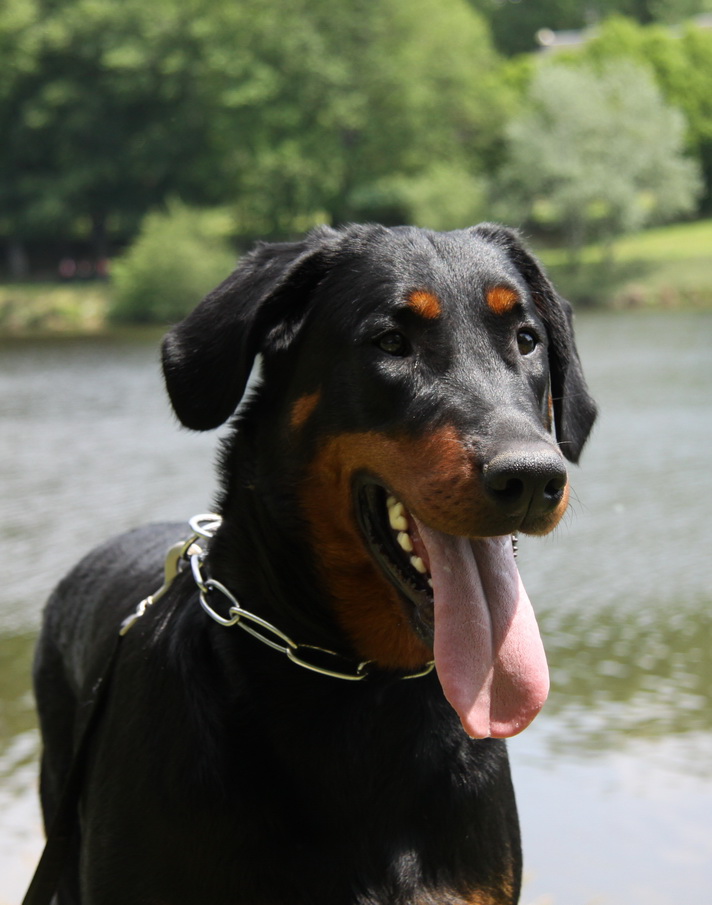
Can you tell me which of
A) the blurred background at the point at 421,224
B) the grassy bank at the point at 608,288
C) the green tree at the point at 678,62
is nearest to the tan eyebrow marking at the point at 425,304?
the blurred background at the point at 421,224

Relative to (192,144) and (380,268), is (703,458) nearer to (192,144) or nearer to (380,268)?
Result: (380,268)

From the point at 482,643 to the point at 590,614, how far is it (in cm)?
443

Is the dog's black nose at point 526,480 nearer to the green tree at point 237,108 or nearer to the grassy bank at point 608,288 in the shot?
the grassy bank at point 608,288

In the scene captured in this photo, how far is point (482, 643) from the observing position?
2.65 meters

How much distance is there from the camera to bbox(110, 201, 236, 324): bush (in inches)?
1563

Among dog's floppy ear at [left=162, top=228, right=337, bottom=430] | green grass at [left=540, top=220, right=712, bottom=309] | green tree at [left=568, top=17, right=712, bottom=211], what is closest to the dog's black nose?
dog's floppy ear at [left=162, top=228, right=337, bottom=430]

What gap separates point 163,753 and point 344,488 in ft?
2.34

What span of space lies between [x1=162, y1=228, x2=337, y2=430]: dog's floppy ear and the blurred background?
0.70 meters

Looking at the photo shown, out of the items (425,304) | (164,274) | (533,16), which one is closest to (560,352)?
(425,304)

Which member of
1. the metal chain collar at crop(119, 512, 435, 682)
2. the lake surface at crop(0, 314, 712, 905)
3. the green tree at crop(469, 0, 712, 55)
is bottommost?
the green tree at crop(469, 0, 712, 55)

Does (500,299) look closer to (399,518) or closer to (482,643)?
(399,518)

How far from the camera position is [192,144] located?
56.3 metres

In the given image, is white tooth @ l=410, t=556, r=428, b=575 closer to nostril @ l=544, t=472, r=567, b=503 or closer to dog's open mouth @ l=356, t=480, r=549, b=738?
dog's open mouth @ l=356, t=480, r=549, b=738

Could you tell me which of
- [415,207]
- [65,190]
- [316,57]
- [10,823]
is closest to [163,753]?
[10,823]
